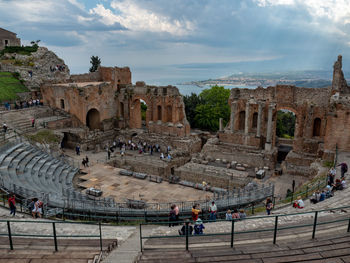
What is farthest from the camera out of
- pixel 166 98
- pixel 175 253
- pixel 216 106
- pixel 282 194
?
pixel 216 106

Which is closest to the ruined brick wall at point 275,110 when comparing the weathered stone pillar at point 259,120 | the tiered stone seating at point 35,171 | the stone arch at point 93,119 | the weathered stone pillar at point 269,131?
the weathered stone pillar at point 259,120

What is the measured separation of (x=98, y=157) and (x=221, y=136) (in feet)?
42.9

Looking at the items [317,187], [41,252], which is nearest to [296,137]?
[317,187]

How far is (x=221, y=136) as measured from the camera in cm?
2998

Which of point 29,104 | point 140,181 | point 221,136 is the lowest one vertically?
point 140,181

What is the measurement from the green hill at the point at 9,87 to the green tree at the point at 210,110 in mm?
23258

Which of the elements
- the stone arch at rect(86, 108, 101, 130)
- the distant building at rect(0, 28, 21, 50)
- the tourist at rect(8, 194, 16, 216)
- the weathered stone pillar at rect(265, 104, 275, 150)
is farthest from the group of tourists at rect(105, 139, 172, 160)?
the distant building at rect(0, 28, 21, 50)

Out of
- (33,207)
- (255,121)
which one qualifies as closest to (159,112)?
(255,121)

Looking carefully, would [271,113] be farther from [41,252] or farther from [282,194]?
[41,252]

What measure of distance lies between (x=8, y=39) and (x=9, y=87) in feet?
59.3

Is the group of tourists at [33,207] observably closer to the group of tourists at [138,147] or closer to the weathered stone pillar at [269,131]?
the group of tourists at [138,147]

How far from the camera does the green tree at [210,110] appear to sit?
40500 mm

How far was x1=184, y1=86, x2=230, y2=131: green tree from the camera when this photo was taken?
40500 millimetres

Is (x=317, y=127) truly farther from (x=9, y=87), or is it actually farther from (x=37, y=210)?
(x=9, y=87)
